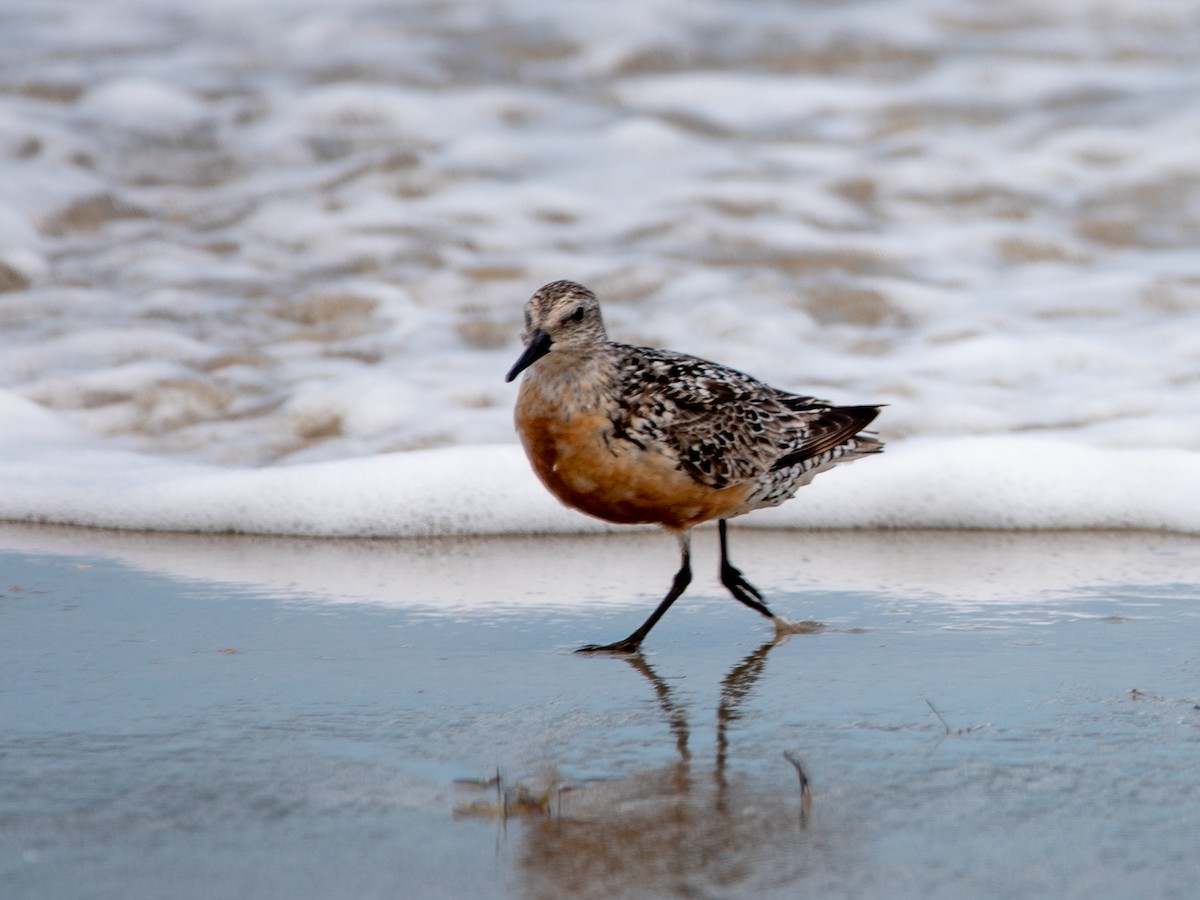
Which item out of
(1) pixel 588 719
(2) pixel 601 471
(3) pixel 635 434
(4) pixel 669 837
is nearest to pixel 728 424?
(3) pixel 635 434

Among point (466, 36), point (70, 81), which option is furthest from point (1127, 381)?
point (70, 81)

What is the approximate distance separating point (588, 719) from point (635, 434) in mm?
1031

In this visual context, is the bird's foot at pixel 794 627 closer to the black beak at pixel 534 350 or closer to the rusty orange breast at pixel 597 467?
the rusty orange breast at pixel 597 467

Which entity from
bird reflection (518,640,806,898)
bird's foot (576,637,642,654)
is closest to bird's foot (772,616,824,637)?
bird's foot (576,637,642,654)

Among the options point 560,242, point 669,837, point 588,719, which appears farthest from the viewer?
point 560,242

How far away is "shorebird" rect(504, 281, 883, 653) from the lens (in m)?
4.23

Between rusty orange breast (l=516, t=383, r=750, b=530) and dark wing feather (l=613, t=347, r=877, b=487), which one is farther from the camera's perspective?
dark wing feather (l=613, t=347, r=877, b=487)

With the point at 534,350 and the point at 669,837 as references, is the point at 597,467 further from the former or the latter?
the point at 669,837

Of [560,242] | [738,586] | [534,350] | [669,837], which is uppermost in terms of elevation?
[560,242]

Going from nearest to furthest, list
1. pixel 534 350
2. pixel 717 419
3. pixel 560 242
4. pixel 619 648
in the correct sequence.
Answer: pixel 619 648 < pixel 534 350 < pixel 717 419 < pixel 560 242

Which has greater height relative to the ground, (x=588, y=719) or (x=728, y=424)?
(x=728, y=424)

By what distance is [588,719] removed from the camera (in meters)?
3.45

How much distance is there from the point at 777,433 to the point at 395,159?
5791mm

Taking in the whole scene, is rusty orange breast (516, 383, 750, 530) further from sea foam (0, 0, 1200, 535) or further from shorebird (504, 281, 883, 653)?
sea foam (0, 0, 1200, 535)
